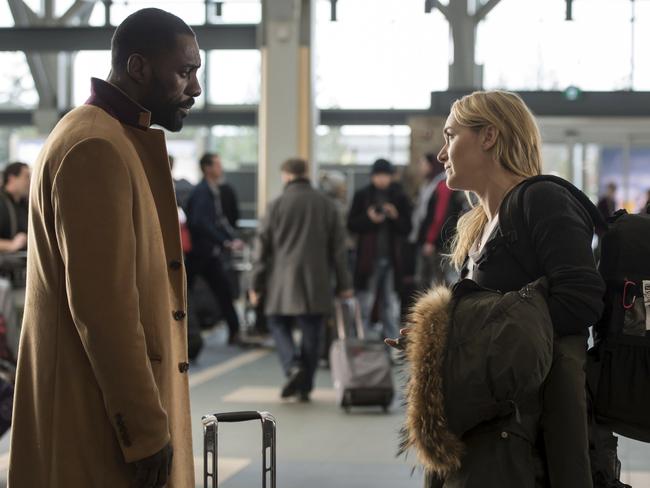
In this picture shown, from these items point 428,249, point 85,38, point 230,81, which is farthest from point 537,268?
point 230,81

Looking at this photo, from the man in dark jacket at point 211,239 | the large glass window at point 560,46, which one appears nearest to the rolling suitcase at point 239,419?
the man in dark jacket at point 211,239

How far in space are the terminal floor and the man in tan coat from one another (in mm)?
3169

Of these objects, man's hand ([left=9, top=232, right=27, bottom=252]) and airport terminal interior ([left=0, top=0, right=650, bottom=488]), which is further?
man's hand ([left=9, top=232, right=27, bottom=252])

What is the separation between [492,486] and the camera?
2.63 meters

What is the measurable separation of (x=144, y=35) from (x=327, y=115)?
23281mm

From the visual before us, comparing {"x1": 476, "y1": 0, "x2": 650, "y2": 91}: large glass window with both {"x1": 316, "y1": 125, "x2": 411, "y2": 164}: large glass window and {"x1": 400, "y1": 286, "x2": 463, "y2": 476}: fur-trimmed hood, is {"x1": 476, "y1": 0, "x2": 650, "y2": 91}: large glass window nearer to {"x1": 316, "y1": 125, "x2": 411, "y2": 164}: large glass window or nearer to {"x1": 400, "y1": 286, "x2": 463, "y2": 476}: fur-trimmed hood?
{"x1": 316, "y1": 125, "x2": 411, "y2": 164}: large glass window

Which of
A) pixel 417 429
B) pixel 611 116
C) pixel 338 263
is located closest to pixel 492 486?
pixel 417 429

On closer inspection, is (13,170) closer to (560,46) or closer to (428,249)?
(428,249)

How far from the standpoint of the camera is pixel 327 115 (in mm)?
25766

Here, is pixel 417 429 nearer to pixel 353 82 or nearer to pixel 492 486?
pixel 492 486

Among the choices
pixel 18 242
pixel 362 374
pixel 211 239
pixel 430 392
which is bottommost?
pixel 362 374

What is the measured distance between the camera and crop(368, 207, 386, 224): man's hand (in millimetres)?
11250

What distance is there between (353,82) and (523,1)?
13.1ft

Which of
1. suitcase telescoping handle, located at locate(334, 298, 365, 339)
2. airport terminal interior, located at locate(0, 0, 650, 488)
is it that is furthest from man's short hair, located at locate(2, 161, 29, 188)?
suitcase telescoping handle, located at locate(334, 298, 365, 339)
